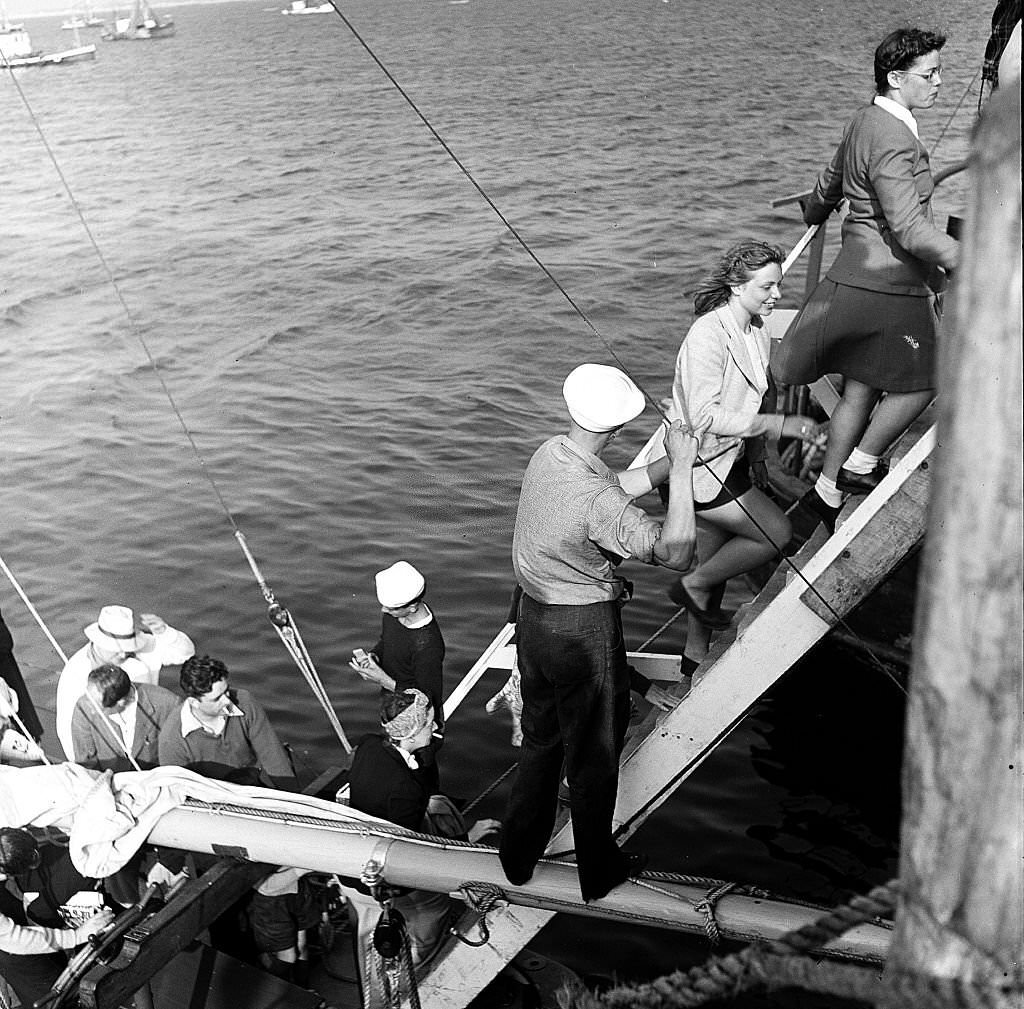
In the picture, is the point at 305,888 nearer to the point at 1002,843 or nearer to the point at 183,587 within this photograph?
the point at 1002,843

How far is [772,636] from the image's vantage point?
486 centimetres

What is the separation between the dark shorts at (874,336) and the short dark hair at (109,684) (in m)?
3.94

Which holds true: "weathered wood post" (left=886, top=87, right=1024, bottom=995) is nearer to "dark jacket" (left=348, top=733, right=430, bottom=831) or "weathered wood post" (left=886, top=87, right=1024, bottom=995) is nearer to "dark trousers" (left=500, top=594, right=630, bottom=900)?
"dark trousers" (left=500, top=594, right=630, bottom=900)

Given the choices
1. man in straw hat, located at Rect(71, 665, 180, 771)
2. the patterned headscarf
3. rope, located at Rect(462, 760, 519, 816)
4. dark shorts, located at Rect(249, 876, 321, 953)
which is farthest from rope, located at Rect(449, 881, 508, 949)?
rope, located at Rect(462, 760, 519, 816)

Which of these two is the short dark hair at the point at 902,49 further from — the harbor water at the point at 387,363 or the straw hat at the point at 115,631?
the straw hat at the point at 115,631

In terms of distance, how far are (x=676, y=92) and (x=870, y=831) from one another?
44.1 metres

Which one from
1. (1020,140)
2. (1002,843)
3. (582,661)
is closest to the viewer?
(1020,140)

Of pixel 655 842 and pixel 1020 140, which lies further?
pixel 655 842

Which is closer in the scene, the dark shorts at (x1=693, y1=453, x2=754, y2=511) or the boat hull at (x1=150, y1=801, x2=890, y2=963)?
the boat hull at (x1=150, y1=801, x2=890, y2=963)

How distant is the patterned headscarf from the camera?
574 cm

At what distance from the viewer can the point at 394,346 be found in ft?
73.6

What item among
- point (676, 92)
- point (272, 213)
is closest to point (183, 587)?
point (272, 213)

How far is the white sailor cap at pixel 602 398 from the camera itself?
428 centimetres

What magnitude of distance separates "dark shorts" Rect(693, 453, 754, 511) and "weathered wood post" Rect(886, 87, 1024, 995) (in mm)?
3451
